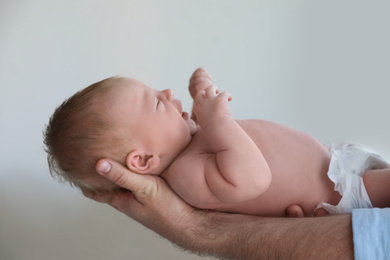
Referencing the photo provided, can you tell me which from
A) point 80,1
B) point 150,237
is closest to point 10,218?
point 150,237

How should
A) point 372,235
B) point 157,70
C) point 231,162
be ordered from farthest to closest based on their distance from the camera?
1. point 157,70
2. point 231,162
3. point 372,235

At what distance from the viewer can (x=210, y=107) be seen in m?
1.14

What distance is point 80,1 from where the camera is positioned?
1.89 m

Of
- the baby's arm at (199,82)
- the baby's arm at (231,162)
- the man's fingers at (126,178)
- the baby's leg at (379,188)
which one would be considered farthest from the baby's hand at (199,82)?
the baby's leg at (379,188)

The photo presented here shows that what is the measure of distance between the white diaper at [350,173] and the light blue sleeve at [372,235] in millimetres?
191

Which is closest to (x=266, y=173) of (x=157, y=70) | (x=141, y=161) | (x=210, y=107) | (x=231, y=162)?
(x=231, y=162)

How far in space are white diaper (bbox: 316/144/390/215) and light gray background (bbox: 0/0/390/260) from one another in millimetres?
605

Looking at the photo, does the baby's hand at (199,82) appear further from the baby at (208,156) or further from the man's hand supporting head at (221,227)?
the man's hand supporting head at (221,227)

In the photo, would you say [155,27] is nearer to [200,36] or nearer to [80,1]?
[200,36]

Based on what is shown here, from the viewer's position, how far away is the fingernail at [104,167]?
1071 mm

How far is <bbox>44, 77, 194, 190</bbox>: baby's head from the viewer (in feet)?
3.57

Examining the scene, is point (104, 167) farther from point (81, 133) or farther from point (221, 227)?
point (221, 227)

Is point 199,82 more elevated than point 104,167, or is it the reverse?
point 199,82

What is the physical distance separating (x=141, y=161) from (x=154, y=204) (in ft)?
0.46
